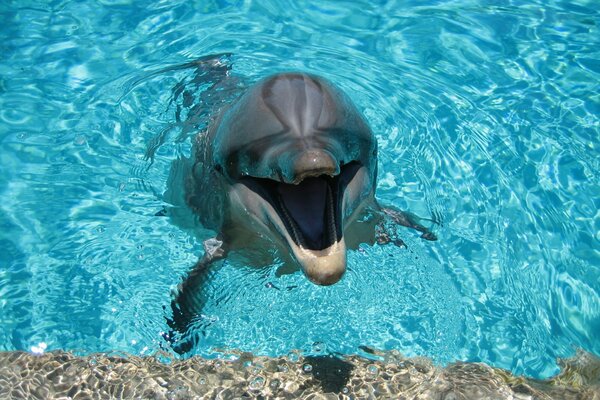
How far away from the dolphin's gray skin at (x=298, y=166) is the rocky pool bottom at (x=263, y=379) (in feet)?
2.93

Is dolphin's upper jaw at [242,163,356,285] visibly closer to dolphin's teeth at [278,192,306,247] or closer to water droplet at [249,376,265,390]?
dolphin's teeth at [278,192,306,247]

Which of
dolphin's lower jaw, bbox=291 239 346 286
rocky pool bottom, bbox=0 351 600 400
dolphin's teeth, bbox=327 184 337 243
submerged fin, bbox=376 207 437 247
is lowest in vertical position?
rocky pool bottom, bbox=0 351 600 400

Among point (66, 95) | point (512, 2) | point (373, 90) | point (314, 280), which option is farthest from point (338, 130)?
point (512, 2)

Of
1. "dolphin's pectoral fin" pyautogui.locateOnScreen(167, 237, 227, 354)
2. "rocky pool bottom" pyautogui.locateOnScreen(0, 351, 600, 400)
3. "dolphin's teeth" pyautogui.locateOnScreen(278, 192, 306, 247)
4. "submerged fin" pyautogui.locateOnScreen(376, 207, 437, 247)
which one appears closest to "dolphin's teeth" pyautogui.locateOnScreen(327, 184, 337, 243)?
"dolphin's teeth" pyautogui.locateOnScreen(278, 192, 306, 247)

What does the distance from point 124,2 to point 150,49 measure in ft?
4.23

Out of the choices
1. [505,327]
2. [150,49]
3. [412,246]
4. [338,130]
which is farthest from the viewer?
[150,49]

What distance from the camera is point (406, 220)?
5.49m

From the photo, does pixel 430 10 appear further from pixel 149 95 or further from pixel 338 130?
pixel 338 130

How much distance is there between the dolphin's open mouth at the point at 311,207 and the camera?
10.9 feet

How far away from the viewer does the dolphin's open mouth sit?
10.9 feet

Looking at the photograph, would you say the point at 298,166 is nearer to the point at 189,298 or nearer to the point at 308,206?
the point at 308,206

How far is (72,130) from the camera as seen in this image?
6.68 meters

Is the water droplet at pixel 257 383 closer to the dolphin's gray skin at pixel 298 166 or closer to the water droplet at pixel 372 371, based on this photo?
the water droplet at pixel 372 371

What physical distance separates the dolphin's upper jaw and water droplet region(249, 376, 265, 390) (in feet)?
4.08
